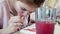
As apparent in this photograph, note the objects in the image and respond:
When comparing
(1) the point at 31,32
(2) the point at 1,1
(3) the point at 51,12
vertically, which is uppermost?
(2) the point at 1,1

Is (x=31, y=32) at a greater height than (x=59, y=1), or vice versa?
(x=59, y=1)

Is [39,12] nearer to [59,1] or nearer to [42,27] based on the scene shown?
[42,27]

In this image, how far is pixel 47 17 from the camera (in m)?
0.66

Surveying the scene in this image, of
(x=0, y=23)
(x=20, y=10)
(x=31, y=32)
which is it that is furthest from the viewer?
(x=20, y=10)

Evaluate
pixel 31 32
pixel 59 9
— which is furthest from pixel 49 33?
pixel 59 9

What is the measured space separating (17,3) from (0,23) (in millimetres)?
685

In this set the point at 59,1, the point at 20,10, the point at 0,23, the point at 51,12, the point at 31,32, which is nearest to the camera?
the point at 51,12

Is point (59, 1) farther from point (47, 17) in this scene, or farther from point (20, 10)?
point (47, 17)

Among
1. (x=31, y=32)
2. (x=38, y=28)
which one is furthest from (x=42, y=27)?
(x=31, y=32)

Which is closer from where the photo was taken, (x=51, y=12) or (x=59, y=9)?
(x=51, y=12)

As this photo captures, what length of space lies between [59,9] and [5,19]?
0.86m

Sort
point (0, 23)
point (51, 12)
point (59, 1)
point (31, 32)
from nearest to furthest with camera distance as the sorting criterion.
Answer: point (51, 12) < point (31, 32) < point (0, 23) < point (59, 1)

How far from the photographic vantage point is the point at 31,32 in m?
0.82

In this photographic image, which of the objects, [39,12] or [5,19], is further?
[5,19]
